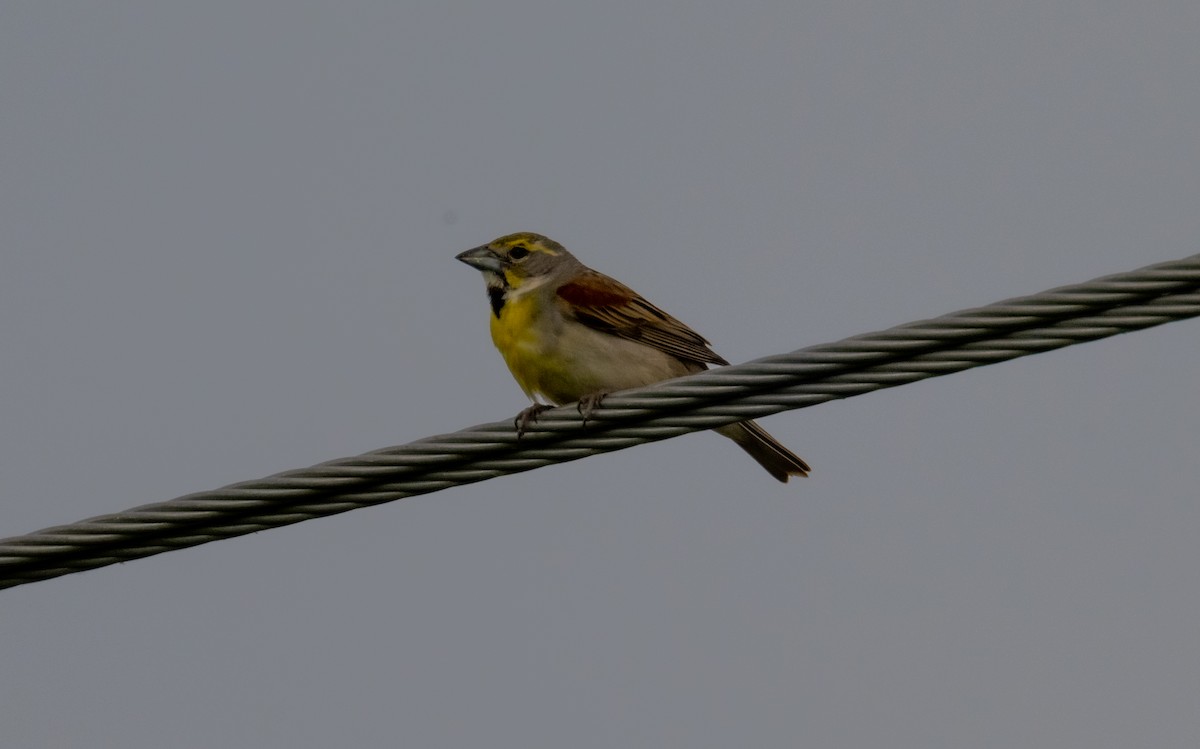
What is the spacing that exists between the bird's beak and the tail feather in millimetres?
1466

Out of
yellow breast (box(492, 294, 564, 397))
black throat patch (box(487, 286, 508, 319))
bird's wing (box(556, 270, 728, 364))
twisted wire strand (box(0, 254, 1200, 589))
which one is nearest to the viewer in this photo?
twisted wire strand (box(0, 254, 1200, 589))

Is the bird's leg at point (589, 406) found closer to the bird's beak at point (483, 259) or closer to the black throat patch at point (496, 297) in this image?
the black throat patch at point (496, 297)

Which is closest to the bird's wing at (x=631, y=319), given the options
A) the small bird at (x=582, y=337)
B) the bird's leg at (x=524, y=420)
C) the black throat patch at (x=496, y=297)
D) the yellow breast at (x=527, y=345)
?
the small bird at (x=582, y=337)

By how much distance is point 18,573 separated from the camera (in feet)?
16.6

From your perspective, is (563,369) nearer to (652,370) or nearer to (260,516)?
(652,370)

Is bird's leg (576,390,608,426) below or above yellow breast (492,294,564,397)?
below

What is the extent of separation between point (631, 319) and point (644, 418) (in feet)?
9.01

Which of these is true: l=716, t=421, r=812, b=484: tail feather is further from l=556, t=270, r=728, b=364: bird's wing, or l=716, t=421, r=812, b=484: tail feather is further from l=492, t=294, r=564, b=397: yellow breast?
l=492, t=294, r=564, b=397: yellow breast

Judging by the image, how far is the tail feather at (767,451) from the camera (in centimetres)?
824

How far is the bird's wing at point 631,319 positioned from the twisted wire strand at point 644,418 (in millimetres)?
2479

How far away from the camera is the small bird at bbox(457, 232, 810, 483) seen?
777 cm

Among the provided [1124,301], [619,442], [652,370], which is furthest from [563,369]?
[1124,301]

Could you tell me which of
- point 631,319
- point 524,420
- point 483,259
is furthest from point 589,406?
point 483,259

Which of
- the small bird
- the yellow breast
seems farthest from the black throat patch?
the yellow breast
